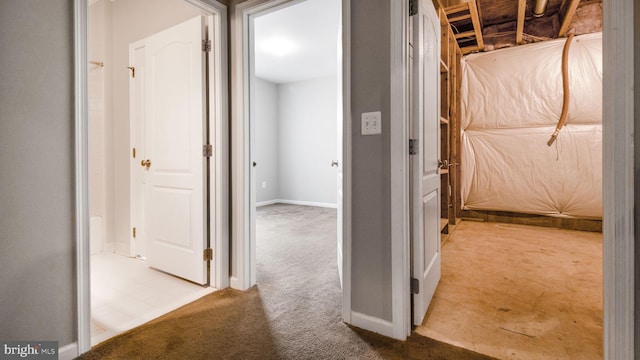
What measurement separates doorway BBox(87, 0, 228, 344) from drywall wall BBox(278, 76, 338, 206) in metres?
3.61

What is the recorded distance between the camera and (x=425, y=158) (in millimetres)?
1688

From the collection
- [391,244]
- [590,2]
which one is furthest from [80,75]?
[590,2]

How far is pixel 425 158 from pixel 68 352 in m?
2.03

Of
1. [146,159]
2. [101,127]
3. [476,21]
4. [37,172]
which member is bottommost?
[37,172]

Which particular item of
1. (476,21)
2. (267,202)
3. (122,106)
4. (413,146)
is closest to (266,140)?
(267,202)

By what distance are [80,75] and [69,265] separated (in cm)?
90

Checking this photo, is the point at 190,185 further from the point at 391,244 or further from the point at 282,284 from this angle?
the point at 391,244

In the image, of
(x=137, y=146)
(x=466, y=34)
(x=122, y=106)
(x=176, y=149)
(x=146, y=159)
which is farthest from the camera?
(x=466, y=34)

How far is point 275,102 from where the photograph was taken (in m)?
6.49

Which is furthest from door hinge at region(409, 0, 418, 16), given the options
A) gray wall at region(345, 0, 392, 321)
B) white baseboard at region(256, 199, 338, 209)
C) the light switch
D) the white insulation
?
white baseboard at region(256, 199, 338, 209)

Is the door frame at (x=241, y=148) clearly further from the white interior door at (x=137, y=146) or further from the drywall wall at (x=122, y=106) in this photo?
the drywall wall at (x=122, y=106)

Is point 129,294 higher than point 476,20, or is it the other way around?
point 476,20

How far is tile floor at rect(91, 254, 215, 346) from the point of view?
1.68 meters

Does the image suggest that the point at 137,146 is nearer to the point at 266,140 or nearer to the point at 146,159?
the point at 146,159
